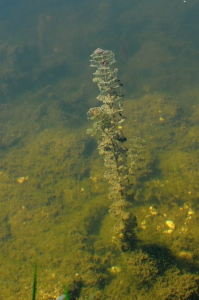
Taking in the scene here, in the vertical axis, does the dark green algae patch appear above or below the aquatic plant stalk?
below

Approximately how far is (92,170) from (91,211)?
1.66 metres

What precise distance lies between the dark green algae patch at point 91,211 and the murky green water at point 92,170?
2 cm

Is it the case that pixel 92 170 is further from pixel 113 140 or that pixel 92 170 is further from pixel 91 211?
pixel 113 140

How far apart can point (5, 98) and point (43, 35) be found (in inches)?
372

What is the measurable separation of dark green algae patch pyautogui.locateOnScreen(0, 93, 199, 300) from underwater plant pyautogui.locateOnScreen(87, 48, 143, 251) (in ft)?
2.01

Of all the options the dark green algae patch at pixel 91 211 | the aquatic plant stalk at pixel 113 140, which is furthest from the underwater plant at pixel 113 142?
the dark green algae patch at pixel 91 211

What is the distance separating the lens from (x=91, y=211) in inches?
240

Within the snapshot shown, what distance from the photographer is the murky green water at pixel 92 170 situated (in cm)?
427

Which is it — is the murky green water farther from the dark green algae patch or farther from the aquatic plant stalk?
the aquatic plant stalk

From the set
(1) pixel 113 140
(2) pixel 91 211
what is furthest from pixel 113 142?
(2) pixel 91 211

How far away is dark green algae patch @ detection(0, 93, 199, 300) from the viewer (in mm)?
4133

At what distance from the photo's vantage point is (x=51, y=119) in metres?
10.3

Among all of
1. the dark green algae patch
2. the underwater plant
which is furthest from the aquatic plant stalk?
the dark green algae patch

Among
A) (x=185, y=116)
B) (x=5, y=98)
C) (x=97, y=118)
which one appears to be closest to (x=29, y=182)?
(x=97, y=118)
